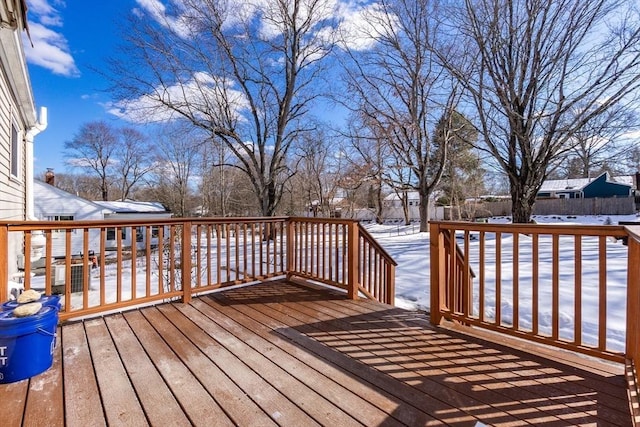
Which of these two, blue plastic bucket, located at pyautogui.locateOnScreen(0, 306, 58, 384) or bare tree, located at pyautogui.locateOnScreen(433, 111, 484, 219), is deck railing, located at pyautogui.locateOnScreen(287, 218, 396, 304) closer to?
blue plastic bucket, located at pyautogui.locateOnScreen(0, 306, 58, 384)

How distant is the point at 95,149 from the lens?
83.1 ft

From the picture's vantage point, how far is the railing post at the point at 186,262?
11.6 feet

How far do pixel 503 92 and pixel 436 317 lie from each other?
27.6 ft

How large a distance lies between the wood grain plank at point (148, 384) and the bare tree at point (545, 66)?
9474 mm

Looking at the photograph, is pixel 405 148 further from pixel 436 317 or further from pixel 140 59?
pixel 436 317


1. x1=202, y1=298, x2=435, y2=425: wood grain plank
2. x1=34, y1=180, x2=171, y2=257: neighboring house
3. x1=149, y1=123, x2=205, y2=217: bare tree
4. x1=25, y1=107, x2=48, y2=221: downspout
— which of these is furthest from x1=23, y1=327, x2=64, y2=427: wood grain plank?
x1=149, y1=123, x2=205, y2=217: bare tree

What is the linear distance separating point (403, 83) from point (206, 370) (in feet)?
43.3

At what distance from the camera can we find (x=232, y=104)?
43.2 ft

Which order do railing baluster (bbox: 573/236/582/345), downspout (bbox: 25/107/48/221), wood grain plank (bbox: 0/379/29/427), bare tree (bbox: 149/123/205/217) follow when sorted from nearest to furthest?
1. wood grain plank (bbox: 0/379/29/427)
2. railing baluster (bbox: 573/236/582/345)
3. downspout (bbox: 25/107/48/221)
4. bare tree (bbox: 149/123/205/217)

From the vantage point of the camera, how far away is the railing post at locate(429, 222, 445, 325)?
9.36 feet

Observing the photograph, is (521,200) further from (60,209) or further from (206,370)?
(60,209)

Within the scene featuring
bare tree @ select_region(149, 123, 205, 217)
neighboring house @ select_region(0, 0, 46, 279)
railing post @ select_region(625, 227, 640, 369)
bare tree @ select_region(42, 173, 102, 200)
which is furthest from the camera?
bare tree @ select_region(42, 173, 102, 200)

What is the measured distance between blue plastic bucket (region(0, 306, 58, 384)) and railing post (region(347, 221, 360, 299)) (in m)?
2.69

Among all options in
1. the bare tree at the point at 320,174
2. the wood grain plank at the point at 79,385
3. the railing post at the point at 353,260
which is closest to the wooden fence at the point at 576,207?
the bare tree at the point at 320,174
